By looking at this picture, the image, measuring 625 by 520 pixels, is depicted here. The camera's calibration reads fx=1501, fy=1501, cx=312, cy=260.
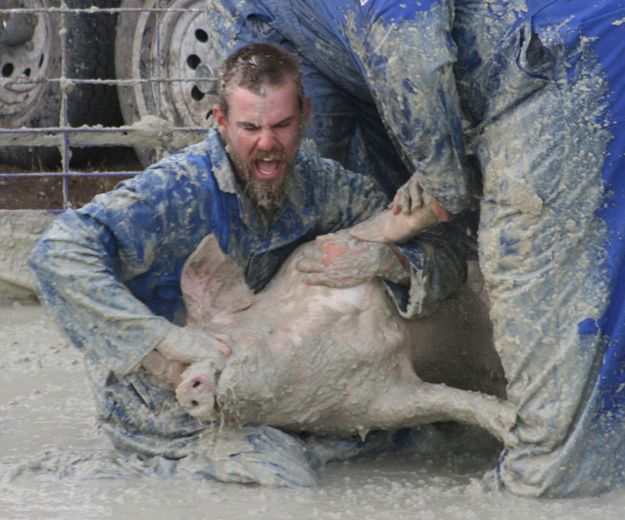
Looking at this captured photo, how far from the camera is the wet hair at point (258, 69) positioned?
440 centimetres

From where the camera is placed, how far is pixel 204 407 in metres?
4.18

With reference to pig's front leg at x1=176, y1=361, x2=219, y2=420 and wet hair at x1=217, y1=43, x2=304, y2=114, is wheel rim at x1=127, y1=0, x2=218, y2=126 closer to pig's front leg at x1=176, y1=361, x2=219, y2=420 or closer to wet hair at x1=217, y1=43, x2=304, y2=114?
wet hair at x1=217, y1=43, x2=304, y2=114

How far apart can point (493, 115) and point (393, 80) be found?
30 cm

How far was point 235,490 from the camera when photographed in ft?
13.7

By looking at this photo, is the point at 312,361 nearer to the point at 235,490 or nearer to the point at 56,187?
the point at 235,490

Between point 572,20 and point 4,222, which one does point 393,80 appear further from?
point 4,222

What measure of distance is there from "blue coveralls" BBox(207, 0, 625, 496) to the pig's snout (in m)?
0.81

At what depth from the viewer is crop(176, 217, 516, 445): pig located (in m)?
4.23

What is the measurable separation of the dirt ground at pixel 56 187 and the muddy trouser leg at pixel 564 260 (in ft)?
13.6

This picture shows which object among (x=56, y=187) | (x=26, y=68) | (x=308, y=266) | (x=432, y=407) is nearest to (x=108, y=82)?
(x=26, y=68)

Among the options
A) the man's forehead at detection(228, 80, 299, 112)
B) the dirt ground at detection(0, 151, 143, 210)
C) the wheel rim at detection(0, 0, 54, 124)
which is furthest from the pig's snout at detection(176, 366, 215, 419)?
the wheel rim at detection(0, 0, 54, 124)

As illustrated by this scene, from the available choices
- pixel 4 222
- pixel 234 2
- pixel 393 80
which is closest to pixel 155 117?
pixel 4 222

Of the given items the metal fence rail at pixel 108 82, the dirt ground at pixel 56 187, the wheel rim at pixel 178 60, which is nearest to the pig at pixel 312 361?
the metal fence rail at pixel 108 82

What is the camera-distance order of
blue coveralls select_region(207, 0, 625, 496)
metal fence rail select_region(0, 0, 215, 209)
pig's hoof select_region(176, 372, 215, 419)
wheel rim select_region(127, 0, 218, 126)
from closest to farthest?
blue coveralls select_region(207, 0, 625, 496), pig's hoof select_region(176, 372, 215, 419), metal fence rail select_region(0, 0, 215, 209), wheel rim select_region(127, 0, 218, 126)
